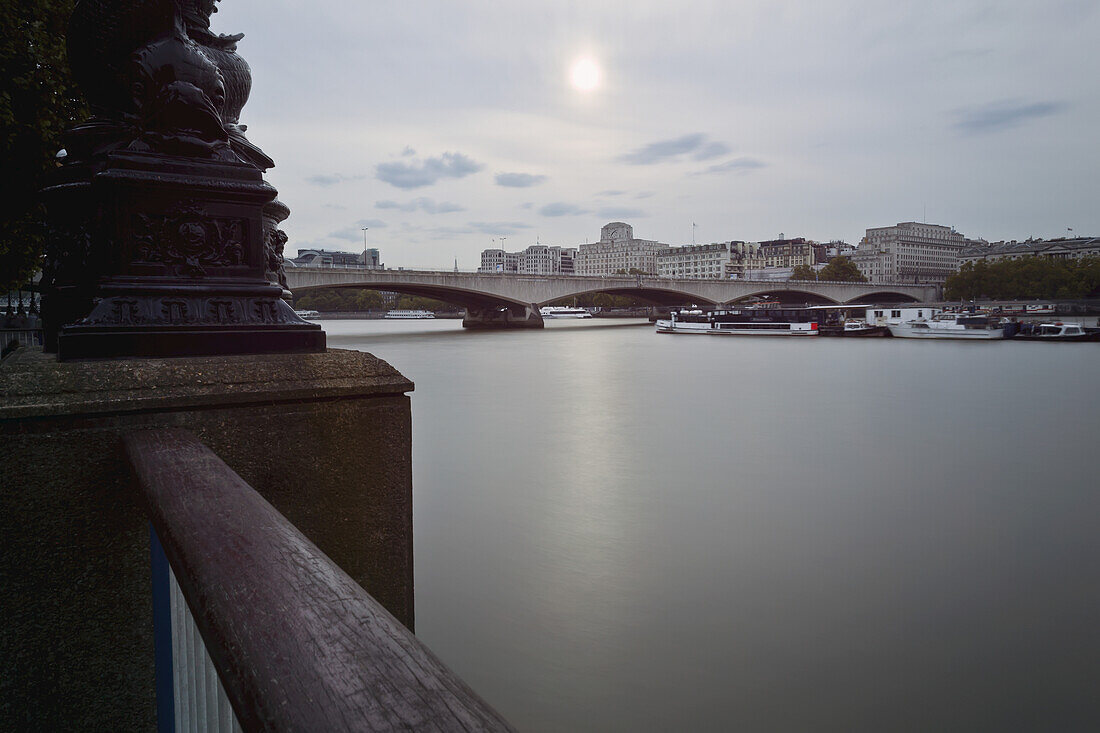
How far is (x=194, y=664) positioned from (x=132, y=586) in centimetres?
89

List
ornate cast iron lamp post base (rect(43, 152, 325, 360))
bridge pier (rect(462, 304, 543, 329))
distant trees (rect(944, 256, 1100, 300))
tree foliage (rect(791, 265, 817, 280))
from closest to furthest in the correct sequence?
ornate cast iron lamp post base (rect(43, 152, 325, 360)) < bridge pier (rect(462, 304, 543, 329)) < distant trees (rect(944, 256, 1100, 300)) < tree foliage (rect(791, 265, 817, 280))

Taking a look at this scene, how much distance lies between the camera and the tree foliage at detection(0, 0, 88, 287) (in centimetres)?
705

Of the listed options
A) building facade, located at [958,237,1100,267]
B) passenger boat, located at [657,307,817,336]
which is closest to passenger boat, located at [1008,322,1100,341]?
passenger boat, located at [657,307,817,336]

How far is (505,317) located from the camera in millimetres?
57656

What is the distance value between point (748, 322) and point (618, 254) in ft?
425

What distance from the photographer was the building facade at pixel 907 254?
145 meters

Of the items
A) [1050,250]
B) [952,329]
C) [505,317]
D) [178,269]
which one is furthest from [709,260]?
[178,269]

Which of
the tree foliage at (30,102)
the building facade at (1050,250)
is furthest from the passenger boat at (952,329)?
the building facade at (1050,250)

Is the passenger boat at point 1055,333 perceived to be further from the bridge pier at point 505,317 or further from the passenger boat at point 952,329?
the bridge pier at point 505,317

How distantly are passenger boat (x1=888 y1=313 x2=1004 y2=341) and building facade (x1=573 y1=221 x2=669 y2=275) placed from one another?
11491 centimetres

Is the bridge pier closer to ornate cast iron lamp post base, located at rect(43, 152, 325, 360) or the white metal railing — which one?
ornate cast iron lamp post base, located at rect(43, 152, 325, 360)

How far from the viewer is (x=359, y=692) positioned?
0.69 m

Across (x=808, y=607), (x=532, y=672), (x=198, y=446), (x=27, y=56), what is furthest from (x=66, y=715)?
(x=27, y=56)

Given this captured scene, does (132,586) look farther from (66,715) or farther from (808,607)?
(808,607)
